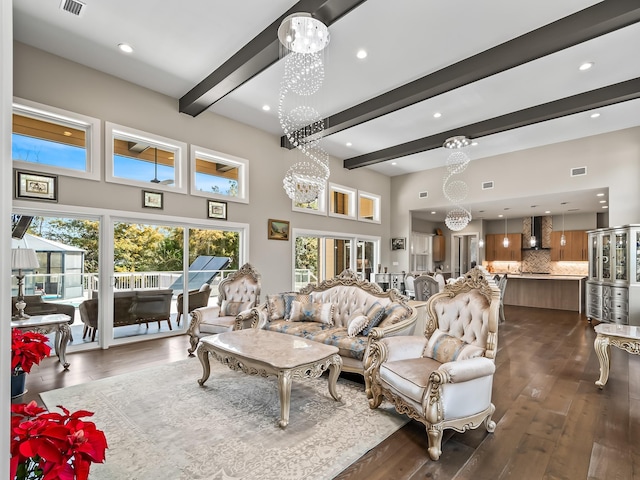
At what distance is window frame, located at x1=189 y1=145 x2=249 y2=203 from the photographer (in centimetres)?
605

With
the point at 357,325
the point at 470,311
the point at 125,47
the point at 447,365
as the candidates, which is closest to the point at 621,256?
the point at 470,311

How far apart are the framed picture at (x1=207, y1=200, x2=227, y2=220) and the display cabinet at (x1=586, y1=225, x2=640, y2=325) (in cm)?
775

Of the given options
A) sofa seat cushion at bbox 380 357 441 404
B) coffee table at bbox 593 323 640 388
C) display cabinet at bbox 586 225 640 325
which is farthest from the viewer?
display cabinet at bbox 586 225 640 325

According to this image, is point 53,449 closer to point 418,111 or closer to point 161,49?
point 161,49

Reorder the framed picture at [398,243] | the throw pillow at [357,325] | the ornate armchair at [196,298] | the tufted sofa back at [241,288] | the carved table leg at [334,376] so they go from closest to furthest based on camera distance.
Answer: the carved table leg at [334,376] < the throw pillow at [357,325] < the tufted sofa back at [241,288] < the ornate armchair at [196,298] < the framed picture at [398,243]

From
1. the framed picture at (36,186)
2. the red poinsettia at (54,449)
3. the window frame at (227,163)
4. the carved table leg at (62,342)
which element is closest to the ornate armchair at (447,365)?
the red poinsettia at (54,449)

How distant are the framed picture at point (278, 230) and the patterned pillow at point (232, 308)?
7.48 feet

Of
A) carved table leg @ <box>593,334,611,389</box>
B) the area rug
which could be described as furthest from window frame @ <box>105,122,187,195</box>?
carved table leg @ <box>593,334,611,389</box>

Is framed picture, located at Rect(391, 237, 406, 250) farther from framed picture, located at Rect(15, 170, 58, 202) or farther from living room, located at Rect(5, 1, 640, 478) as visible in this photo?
framed picture, located at Rect(15, 170, 58, 202)

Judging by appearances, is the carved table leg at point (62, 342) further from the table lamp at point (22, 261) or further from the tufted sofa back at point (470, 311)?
the tufted sofa back at point (470, 311)

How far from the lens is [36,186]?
4430 millimetres

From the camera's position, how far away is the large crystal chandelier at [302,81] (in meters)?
3.33

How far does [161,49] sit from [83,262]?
3.27 m

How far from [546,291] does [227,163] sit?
29.6 ft
